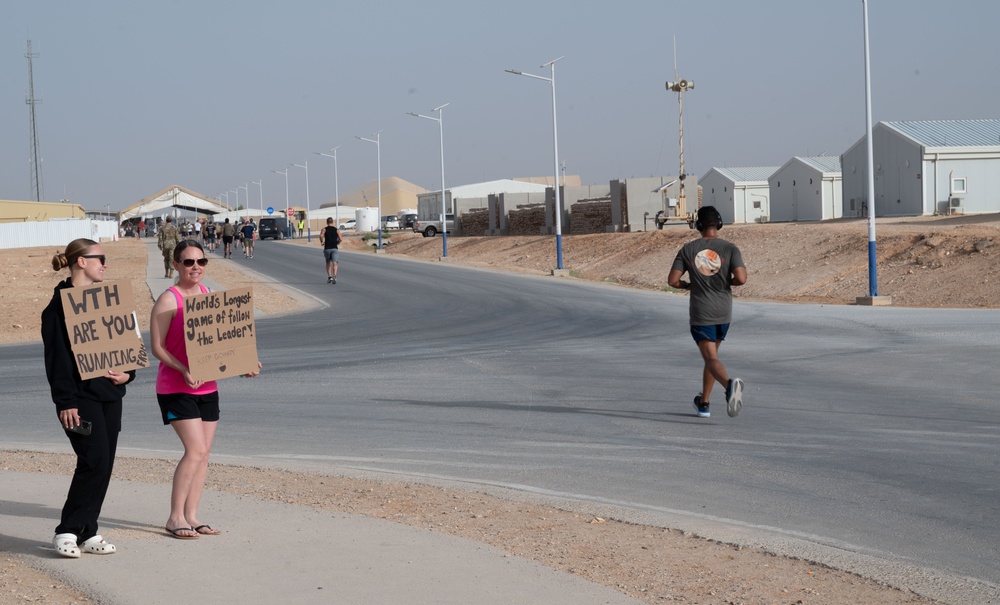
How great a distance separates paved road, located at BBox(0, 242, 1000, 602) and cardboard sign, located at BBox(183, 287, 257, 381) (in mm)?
2294

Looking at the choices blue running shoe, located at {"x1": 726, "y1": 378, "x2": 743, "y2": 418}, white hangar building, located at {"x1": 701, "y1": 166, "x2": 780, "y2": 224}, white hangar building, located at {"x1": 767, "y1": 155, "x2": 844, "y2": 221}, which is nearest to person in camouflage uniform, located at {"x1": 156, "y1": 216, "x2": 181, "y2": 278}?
blue running shoe, located at {"x1": 726, "y1": 378, "x2": 743, "y2": 418}

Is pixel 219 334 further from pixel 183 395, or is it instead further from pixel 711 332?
pixel 711 332

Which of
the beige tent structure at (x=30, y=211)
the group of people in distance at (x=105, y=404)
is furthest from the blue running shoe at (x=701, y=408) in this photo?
the beige tent structure at (x=30, y=211)

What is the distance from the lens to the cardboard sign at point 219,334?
610cm

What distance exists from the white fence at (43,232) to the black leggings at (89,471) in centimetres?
6378

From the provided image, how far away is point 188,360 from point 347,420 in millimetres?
4882

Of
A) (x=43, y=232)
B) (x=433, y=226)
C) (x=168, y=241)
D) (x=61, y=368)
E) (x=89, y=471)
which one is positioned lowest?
(x=89, y=471)

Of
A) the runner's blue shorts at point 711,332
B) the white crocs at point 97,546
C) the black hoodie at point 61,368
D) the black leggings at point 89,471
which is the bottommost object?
the white crocs at point 97,546

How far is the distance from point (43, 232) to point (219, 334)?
71468 mm

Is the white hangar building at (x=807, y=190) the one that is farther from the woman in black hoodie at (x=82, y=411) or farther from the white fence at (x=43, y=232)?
the woman in black hoodie at (x=82, y=411)

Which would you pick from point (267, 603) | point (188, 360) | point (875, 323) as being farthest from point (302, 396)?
point (875, 323)

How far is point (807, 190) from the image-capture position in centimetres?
6181

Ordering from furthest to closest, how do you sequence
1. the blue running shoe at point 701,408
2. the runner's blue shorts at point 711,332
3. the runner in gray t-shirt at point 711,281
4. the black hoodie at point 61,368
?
1. the blue running shoe at point 701,408
2. the runner's blue shorts at point 711,332
3. the runner in gray t-shirt at point 711,281
4. the black hoodie at point 61,368

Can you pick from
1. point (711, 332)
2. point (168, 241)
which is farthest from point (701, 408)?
point (168, 241)
